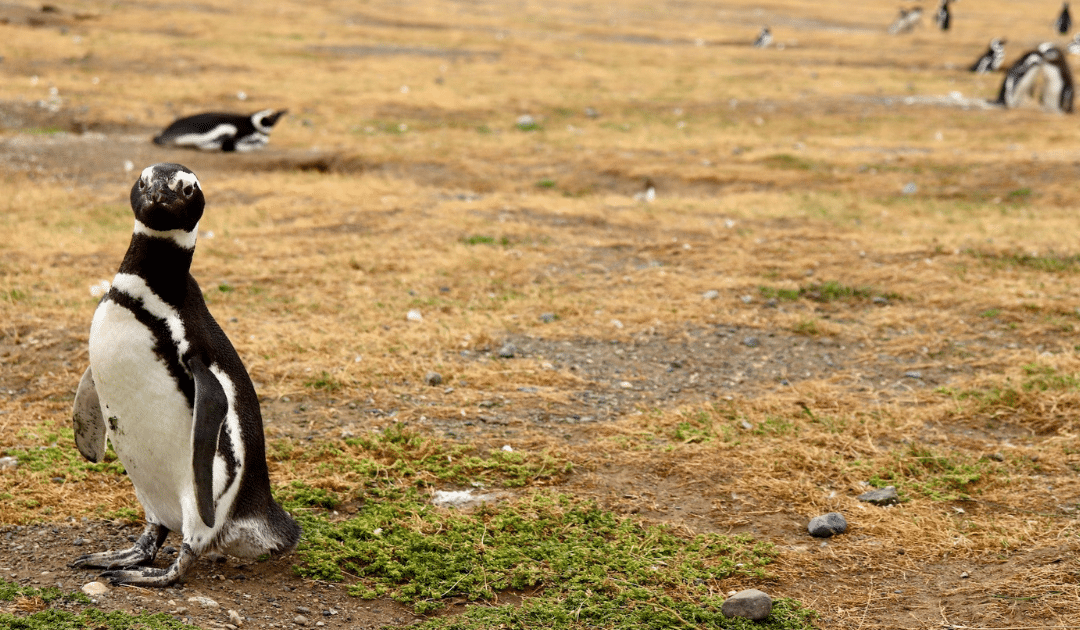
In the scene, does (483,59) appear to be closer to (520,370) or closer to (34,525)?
(520,370)

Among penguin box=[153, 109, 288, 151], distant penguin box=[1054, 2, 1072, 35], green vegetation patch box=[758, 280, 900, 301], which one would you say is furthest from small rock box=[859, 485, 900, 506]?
distant penguin box=[1054, 2, 1072, 35]

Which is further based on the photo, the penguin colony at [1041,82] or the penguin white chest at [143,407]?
the penguin colony at [1041,82]

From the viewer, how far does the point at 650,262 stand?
9000 mm

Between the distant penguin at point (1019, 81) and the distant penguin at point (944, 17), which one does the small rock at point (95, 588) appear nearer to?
the distant penguin at point (1019, 81)

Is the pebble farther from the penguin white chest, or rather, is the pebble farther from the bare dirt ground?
the penguin white chest

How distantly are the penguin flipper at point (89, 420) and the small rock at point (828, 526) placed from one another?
10.5 feet

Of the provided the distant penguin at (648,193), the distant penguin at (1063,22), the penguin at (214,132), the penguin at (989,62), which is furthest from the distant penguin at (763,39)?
the penguin at (214,132)

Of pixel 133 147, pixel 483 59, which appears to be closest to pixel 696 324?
pixel 133 147

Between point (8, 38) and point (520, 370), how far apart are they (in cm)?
1772

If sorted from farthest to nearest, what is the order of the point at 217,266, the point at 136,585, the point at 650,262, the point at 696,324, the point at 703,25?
the point at 703,25, the point at 650,262, the point at 217,266, the point at 696,324, the point at 136,585

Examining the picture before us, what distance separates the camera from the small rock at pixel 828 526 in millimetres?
4387

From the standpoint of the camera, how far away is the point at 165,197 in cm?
344

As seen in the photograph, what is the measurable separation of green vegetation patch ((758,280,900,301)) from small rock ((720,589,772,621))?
459 cm

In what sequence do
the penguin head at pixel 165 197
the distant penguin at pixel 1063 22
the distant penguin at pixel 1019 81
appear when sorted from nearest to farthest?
1. the penguin head at pixel 165 197
2. the distant penguin at pixel 1019 81
3. the distant penguin at pixel 1063 22
